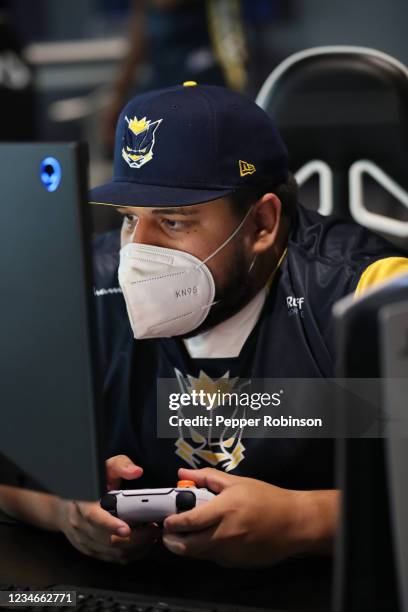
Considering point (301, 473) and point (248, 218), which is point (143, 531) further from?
point (248, 218)

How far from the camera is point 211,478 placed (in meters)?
1.07

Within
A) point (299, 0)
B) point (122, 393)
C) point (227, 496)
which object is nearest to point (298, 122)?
point (122, 393)

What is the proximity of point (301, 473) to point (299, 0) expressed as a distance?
252 inches

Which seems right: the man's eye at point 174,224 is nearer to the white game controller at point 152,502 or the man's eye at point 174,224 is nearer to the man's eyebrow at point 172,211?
the man's eyebrow at point 172,211

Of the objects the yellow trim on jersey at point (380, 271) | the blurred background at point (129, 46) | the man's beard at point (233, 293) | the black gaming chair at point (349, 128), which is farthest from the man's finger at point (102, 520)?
the blurred background at point (129, 46)

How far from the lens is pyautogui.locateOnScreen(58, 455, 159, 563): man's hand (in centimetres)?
105

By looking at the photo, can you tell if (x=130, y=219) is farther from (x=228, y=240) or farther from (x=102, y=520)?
(x=102, y=520)

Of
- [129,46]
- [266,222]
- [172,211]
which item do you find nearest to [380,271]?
[266,222]

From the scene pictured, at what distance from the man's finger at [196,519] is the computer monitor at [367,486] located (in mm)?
264

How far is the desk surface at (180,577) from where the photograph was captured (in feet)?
3.25

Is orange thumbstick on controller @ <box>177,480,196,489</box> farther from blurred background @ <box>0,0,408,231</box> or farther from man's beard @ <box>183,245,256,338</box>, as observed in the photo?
A: blurred background @ <box>0,0,408,231</box>

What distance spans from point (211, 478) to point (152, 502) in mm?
75

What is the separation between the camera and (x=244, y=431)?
125cm

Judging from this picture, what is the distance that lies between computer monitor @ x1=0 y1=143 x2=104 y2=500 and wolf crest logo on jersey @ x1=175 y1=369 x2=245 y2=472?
0.44 meters
